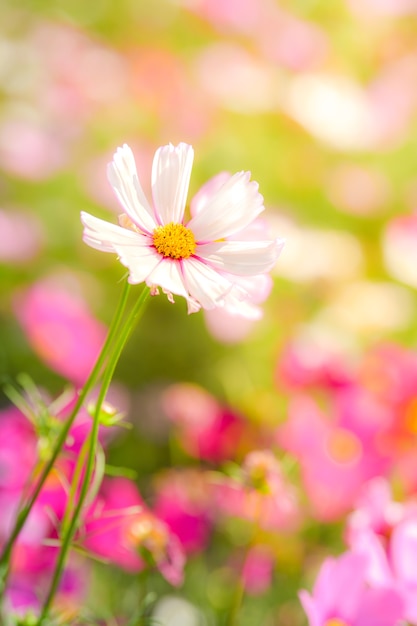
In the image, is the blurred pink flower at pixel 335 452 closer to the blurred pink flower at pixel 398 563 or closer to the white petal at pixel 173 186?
the blurred pink flower at pixel 398 563

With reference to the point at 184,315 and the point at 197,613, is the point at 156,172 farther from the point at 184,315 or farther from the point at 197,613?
the point at 184,315

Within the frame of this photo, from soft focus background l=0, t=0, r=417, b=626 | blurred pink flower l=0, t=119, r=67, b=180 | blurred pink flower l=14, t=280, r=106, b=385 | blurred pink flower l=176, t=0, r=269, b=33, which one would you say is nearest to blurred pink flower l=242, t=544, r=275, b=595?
soft focus background l=0, t=0, r=417, b=626

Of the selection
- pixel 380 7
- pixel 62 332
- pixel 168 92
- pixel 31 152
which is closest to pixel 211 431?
pixel 62 332

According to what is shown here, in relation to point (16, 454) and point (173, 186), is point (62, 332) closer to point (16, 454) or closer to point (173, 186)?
point (16, 454)

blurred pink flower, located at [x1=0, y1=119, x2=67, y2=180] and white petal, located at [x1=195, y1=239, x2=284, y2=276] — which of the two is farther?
blurred pink flower, located at [x1=0, y1=119, x2=67, y2=180]

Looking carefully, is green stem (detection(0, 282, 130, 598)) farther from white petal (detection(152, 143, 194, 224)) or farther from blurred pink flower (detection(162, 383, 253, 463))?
blurred pink flower (detection(162, 383, 253, 463))

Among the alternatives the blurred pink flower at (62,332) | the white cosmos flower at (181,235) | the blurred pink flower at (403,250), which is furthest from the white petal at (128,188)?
the blurred pink flower at (403,250)
